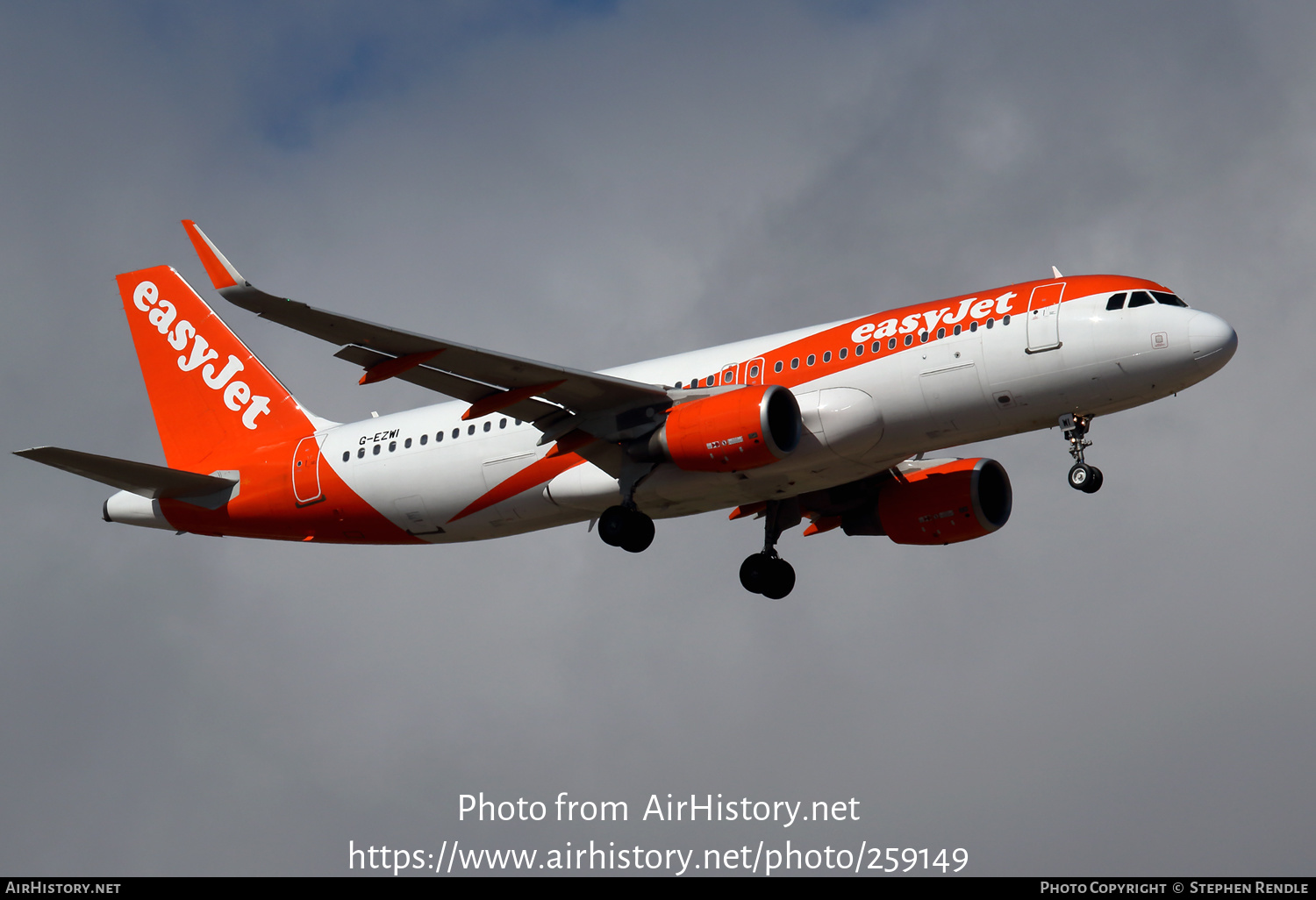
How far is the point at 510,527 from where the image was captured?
36.8 metres

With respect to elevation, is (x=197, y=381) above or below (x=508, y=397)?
above

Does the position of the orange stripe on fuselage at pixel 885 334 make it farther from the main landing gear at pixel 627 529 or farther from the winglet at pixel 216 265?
the winglet at pixel 216 265

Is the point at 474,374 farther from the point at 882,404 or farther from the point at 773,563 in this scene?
the point at 773,563

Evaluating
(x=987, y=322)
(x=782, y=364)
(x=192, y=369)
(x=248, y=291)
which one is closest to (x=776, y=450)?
(x=782, y=364)

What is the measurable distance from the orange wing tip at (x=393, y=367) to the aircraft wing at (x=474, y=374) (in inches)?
0.7

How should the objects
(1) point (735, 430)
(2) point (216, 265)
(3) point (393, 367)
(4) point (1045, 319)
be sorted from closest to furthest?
(2) point (216, 265)
(3) point (393, 367)
(4) point (1045, 319)
(1) point (735, 430)

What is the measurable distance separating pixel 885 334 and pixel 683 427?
4625 mm

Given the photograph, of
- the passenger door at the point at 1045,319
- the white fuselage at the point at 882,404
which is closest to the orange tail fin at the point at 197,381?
the white fuselage at the point at 882,404

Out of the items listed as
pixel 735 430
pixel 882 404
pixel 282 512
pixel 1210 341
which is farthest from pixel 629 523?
pixel 1210 341

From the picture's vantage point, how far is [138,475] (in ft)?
125

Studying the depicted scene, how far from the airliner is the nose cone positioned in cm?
4

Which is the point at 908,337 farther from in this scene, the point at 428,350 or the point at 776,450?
the point at 428,350

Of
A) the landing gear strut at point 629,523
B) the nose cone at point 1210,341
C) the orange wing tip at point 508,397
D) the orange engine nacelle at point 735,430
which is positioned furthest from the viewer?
the landing gear strut at point 629,523

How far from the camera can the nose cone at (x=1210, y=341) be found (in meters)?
30.6
